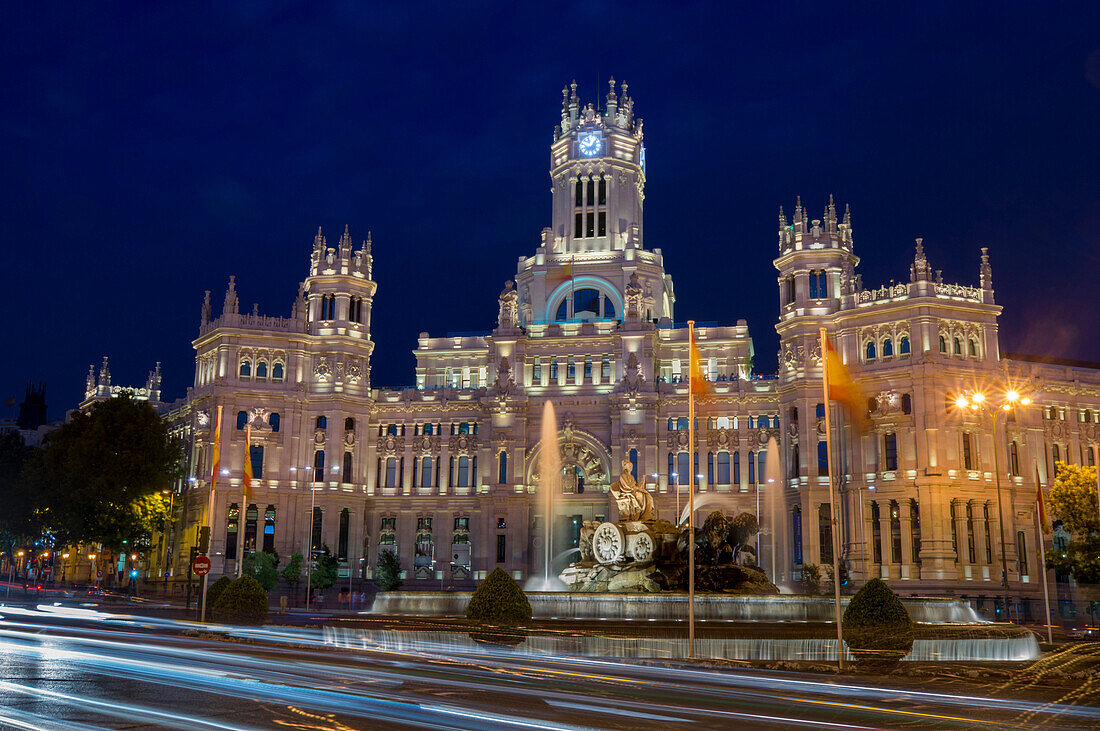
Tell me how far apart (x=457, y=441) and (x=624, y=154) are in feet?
129

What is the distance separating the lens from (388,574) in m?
86.3

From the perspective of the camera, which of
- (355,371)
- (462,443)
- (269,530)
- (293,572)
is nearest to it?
(293,572)

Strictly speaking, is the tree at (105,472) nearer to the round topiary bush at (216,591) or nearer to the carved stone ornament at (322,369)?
the carved stone ornament at (322,369)

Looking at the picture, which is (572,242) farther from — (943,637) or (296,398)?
(943,637)

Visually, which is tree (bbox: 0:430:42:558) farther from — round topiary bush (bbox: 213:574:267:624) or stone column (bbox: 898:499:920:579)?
stone column (bbox: 898:499:920:579)

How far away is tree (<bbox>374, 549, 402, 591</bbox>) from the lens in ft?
281

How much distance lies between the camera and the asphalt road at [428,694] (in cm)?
1661

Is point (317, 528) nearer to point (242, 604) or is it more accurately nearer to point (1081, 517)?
point (242, 604)

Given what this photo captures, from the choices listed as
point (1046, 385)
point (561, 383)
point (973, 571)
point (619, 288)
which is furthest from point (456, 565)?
point (1046, 385)

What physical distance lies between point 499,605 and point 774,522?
58.6 m

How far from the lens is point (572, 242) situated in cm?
11344

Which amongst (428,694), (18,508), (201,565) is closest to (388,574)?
(18,508)

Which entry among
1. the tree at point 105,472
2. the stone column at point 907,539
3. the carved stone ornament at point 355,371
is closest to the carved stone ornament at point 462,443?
the carved stone ornament at point 355,371

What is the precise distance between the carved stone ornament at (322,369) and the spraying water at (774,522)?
1607 inches
